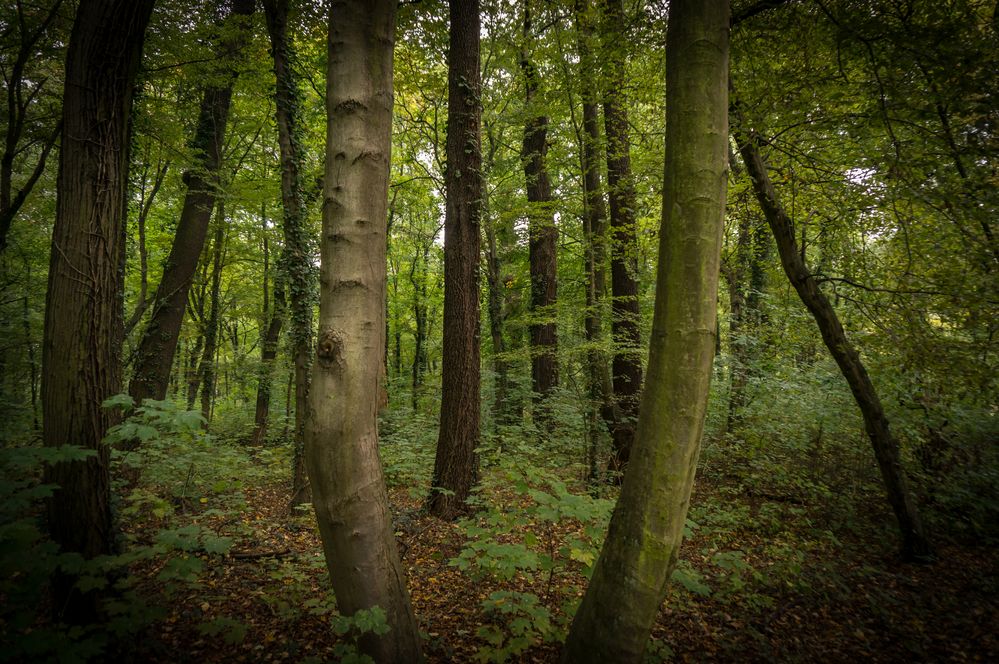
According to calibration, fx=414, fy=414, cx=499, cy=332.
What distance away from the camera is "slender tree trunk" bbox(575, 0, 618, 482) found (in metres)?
5.58

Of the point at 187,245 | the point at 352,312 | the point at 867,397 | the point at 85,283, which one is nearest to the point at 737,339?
the point at 867,397

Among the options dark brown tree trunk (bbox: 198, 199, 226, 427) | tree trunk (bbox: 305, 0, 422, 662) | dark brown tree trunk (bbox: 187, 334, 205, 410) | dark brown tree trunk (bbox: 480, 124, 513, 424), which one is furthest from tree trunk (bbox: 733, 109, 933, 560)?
dark brown tree trunk (bbox: 187, 334, 205, 410)

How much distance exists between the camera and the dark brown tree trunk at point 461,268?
17.8ft

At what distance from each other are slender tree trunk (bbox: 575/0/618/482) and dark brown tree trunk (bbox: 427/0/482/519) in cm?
152

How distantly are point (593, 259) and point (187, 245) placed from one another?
8.06 meters

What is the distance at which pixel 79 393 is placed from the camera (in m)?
2.92

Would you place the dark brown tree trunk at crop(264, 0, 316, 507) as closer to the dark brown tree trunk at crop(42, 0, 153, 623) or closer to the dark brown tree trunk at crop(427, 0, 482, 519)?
the dark brown tree trunk at crop(427, 0, 482, 519)

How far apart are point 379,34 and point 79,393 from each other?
316cm

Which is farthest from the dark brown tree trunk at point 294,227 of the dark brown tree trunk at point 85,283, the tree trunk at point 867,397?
the tree trunk at point 867,397

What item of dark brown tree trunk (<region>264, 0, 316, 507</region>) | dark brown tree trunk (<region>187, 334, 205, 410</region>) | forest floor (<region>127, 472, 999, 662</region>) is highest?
dark brown tree trunk (<region>264, 0, 316, 507</region>)

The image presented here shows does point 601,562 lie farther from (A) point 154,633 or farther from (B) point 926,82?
(B) point 926,82

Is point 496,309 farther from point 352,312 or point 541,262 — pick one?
point 352,312

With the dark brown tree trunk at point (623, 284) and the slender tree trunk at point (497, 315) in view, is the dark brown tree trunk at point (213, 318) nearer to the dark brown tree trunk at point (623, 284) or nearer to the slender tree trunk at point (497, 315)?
the slender tree trunk at point (497, 315)

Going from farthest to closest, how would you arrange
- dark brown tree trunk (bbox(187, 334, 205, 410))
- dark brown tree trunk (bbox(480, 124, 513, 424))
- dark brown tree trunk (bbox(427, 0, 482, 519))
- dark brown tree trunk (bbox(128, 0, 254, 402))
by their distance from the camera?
dark brown tree trunk (bbox(187, 334, 205, 410))
dark brown tree trunk (bbox(480, 124, 513, 424))
dark brown tree trunk (bbox(128, 0, 254, 402))
dark brown tree trunk (bbox(427, 0, 482, 519))
